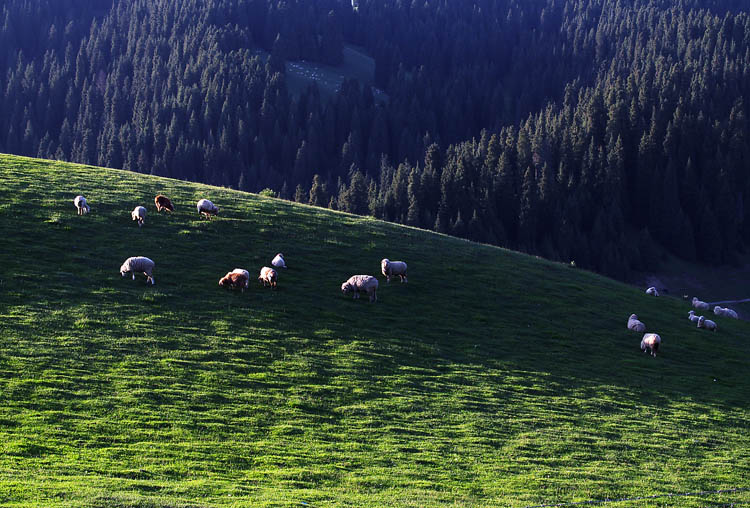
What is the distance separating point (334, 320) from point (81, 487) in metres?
19.1

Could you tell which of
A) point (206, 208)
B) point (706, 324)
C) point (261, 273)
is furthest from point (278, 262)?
point (706, 324)

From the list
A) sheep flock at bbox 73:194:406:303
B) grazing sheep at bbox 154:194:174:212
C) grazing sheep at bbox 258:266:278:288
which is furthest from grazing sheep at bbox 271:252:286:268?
grazing sheep at bbox 154:194:174:212

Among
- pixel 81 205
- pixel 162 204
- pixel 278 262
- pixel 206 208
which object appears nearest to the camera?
pixel 278 262

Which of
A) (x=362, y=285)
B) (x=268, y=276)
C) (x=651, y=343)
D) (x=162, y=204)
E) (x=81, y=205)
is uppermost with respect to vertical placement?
(x=162, y=204)

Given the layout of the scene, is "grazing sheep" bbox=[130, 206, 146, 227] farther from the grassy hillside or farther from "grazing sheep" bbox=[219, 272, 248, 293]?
"grazing sheep" bbox=[219, 272, 248, 293]

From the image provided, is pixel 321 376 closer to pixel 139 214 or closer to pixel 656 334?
pixel 656 334

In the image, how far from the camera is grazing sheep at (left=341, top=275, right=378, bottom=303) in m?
41.3

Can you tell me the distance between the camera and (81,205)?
A: 4747cm

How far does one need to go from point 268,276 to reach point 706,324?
90.1ft

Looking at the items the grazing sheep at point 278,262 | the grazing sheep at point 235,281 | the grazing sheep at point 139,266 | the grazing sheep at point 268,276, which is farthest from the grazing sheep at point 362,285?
the grazing sheep at point 139,266

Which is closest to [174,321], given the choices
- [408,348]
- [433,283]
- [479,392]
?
[408,348]

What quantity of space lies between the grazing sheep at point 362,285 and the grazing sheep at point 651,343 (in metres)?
14.3

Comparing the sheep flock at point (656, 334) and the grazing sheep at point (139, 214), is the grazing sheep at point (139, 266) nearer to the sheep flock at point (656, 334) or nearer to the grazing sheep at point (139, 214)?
the grazing sheep at point (139, 214)

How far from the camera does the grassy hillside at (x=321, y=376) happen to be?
74.1ft
